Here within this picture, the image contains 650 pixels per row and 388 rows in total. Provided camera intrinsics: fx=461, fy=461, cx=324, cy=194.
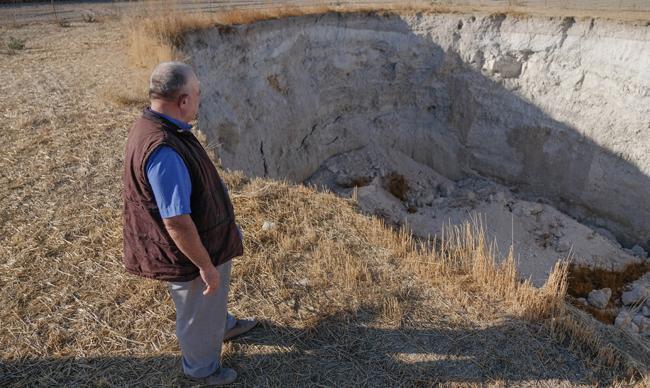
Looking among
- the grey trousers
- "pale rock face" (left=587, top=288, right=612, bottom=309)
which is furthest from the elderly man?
"pale rock face" (left=587, top=288, right=612, bottom=309)

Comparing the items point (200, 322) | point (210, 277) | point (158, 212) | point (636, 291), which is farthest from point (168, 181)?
point (636, 291)

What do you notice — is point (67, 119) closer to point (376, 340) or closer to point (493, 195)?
point (376, 340)

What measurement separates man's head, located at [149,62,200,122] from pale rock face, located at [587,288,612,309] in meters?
7.39

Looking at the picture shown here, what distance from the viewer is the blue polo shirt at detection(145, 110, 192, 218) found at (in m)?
2.06

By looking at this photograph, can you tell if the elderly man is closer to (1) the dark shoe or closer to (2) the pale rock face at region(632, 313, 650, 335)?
(1) the dark shoe

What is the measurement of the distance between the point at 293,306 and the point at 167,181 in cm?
175

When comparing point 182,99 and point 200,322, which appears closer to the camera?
point 182,99

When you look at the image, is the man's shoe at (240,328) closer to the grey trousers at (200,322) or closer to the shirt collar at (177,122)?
the grey trousers at (200,322)

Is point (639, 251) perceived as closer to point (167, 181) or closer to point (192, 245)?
point (192, 245)

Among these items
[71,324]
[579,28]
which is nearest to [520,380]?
[71,324]

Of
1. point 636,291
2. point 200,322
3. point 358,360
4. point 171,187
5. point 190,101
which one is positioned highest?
point 190,101

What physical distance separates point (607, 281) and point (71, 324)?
8.43m

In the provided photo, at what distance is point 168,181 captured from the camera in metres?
2.06

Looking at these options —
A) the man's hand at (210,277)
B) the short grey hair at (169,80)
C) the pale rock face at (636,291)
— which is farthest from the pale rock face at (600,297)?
the short grey hair at (169,80)
